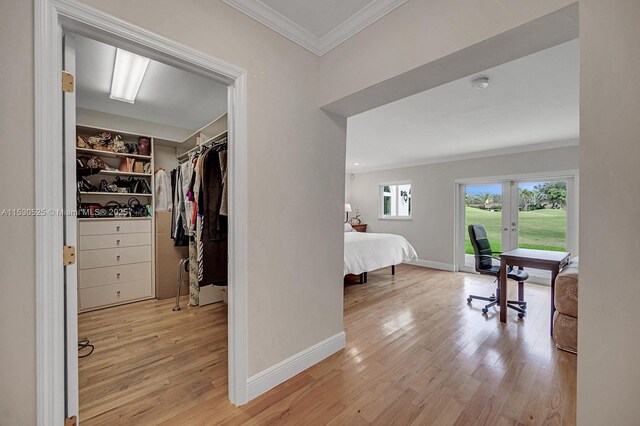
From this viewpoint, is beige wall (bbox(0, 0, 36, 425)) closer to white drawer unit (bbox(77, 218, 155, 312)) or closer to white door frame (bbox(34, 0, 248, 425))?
white door frame (bbox(34, 0, 248, 425))

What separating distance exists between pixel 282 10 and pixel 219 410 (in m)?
2.54

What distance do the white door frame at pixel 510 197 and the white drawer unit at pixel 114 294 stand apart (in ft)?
18.2

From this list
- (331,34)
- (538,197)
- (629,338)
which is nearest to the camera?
A: (629,338)

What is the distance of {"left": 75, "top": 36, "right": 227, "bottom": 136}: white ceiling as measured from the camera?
2.21 metres

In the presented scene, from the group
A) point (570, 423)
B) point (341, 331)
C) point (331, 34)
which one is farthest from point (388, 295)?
point (331, 34)

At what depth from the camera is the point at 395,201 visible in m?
6.70

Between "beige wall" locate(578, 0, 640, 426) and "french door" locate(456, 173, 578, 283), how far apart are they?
14.6ft

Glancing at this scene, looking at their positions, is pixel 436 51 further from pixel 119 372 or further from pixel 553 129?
pixel 553 129

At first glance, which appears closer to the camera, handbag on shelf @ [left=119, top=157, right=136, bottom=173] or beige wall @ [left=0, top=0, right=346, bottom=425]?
beige wall @ [left=0, top=0, right=346, bottom=425]

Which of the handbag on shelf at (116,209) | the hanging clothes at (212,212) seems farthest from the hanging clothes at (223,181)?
the handbag on shelf at (116,209)

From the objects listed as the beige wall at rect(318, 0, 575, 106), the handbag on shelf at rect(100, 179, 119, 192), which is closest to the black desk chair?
the beige wall at rect(318, 0, 575, 106)

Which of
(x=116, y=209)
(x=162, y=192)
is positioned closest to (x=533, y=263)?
(x=162, y=192)

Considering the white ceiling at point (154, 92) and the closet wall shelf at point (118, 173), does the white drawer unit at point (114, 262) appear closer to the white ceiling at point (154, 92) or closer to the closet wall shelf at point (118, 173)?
the closet wall shelf at point (118, 173)

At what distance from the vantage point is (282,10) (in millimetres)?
1648
